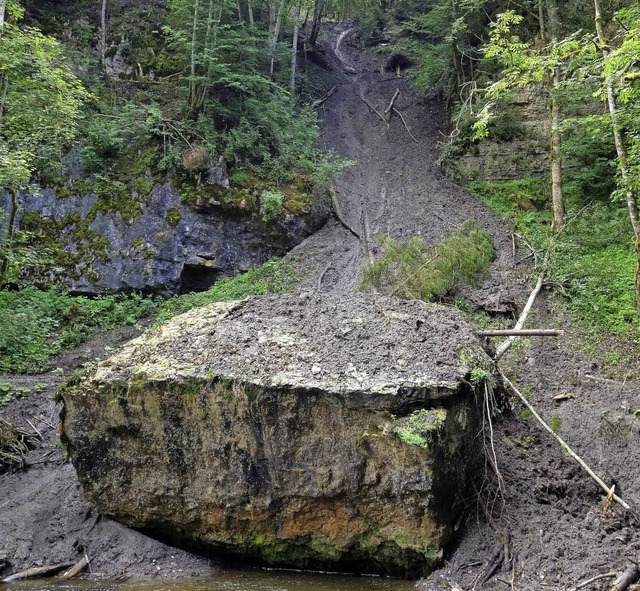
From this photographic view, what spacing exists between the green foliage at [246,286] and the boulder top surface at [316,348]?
5.54m

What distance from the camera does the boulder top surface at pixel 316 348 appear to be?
21.8 feet

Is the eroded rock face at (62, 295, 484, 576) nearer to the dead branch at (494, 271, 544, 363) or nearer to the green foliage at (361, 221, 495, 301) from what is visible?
the dead branch at (494, 271, 544, 363)

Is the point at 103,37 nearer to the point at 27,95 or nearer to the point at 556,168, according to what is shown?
the point at 27,95

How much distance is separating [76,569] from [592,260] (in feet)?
38.3

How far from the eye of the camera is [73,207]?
1548 centimetres

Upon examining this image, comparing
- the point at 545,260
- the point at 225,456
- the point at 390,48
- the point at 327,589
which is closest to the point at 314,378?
the point at 225,456

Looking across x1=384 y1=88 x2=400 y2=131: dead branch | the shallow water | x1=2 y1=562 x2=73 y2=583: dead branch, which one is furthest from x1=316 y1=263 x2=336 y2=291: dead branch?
x1=384 y1=88 x2=400 y2=131: dead branch

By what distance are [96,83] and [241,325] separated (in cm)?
1421

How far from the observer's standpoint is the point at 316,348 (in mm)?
7254

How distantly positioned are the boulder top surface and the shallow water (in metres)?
2.23

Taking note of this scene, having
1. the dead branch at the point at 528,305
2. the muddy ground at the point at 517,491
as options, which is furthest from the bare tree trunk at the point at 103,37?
the dead branch at the point at 528,305

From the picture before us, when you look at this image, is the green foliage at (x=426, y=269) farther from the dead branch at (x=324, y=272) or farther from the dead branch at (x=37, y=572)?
the dead branch at (x=37, y=572)

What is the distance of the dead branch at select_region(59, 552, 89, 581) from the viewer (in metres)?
6.80

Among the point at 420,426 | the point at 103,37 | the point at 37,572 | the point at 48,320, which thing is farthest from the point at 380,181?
the point at 37,572
